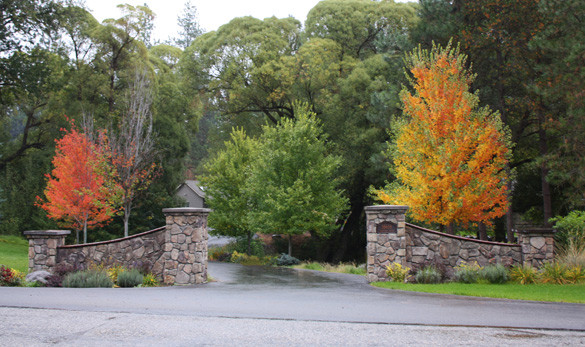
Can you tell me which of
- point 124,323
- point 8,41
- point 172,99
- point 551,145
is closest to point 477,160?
point 551,145

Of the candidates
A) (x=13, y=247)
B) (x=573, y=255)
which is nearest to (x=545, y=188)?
(x=573, y=255)

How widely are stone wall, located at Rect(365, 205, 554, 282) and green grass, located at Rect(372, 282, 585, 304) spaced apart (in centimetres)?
82

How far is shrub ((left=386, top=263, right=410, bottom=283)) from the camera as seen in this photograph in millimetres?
13078

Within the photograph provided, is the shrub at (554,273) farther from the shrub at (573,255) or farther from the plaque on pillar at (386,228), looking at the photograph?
the plaque on pillar at (386,228)

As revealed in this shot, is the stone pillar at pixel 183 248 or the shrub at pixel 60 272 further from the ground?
the stone pillar at pixel 183 248

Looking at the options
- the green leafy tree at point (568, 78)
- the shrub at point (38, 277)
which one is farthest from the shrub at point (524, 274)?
the shrub at point (38, 277)

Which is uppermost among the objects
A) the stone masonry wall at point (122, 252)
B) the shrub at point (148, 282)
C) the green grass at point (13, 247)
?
the stone masonry wall at point (122, 252)

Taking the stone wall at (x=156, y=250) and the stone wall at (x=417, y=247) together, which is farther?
the stone wall at (x=417, y=247)

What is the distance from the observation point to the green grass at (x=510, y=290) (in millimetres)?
10193

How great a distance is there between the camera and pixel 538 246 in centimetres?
1281

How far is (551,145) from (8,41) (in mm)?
30885

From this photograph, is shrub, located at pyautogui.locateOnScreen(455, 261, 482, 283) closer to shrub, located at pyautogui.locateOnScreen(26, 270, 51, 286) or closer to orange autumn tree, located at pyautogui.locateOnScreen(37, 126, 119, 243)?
shrub, located at pyautogui.locateOnScreen(26, 270, 51, 286)

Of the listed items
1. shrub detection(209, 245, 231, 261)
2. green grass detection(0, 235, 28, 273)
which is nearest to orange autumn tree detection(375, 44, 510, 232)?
shrub detection(209, 245, 231, 261)

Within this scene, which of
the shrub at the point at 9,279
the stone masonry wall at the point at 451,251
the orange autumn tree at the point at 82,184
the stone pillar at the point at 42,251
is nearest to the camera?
the shrub at the point at 9,279
